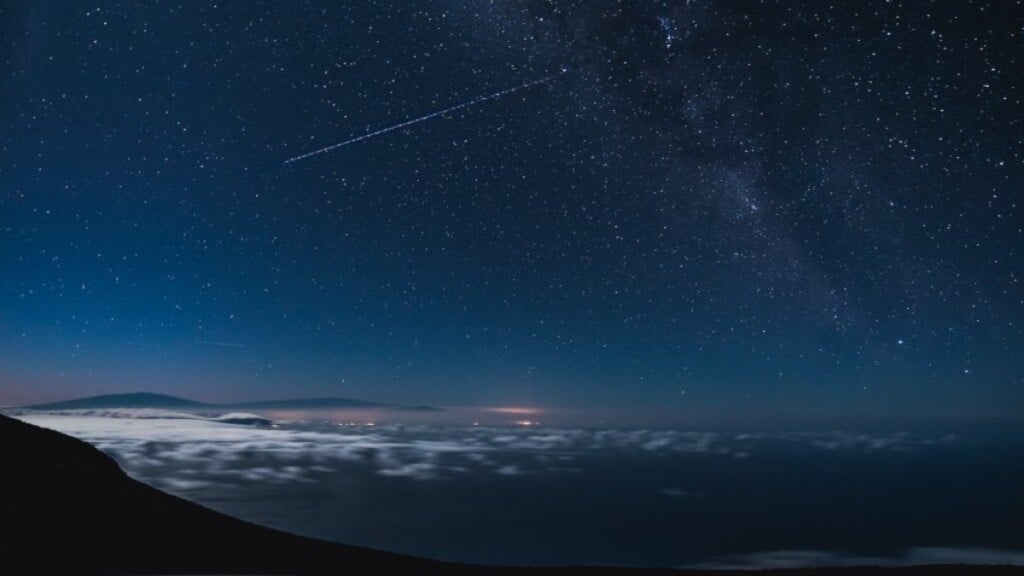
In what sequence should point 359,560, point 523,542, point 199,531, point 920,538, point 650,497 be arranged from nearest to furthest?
point 359,560
point 199,531
point 523,542
point 920,538
point 650,497

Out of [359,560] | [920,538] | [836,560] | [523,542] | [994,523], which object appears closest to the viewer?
[359,560]

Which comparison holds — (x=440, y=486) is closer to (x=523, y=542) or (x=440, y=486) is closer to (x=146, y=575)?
(x=523, y=542)

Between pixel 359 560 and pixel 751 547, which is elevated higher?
pixel 359 560

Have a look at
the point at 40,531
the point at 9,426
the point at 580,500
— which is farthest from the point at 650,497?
the point at 40,531

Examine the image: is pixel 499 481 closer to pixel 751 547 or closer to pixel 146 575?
pixel 751 547

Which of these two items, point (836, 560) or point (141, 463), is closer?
point (836, 560)

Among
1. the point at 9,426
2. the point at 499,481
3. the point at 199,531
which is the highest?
the point at 9,426

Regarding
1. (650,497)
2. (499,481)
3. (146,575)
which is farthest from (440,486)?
(146,575)
